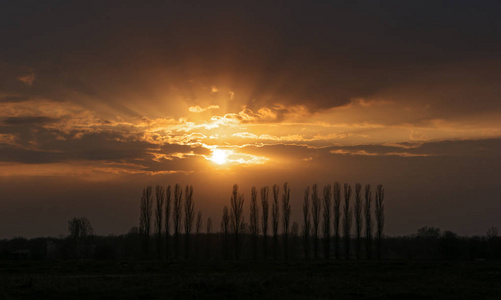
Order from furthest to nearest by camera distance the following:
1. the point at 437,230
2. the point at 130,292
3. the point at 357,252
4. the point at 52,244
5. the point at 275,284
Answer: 1. the point at 437,230
2. the point at 52,244
3. the point at 357,252
4. the point at 275,284
5. the point at 130,292

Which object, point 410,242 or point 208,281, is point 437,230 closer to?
point 410,242

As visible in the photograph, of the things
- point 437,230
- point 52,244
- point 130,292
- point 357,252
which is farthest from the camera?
point 437,230

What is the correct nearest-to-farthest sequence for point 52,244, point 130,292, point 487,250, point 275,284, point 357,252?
1. point 130,292
2. point 275,284
3. point 357,252
4. point 487,250
5. point 52,244

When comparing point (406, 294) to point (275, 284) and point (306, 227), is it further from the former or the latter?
point (306, 227)

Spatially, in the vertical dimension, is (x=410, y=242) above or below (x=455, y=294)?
below

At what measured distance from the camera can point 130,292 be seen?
1032 inches

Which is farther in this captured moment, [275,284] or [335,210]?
[335,210]

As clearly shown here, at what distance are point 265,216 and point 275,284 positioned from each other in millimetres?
70967

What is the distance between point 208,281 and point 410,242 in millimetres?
142440

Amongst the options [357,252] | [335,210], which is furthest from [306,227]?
[357,252]

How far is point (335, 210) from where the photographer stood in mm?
99250

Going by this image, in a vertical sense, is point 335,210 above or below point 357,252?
above

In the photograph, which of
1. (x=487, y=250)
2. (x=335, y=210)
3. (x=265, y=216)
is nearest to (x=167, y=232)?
(x=265, y=216)

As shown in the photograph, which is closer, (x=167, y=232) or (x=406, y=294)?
(x=406, y=294)
